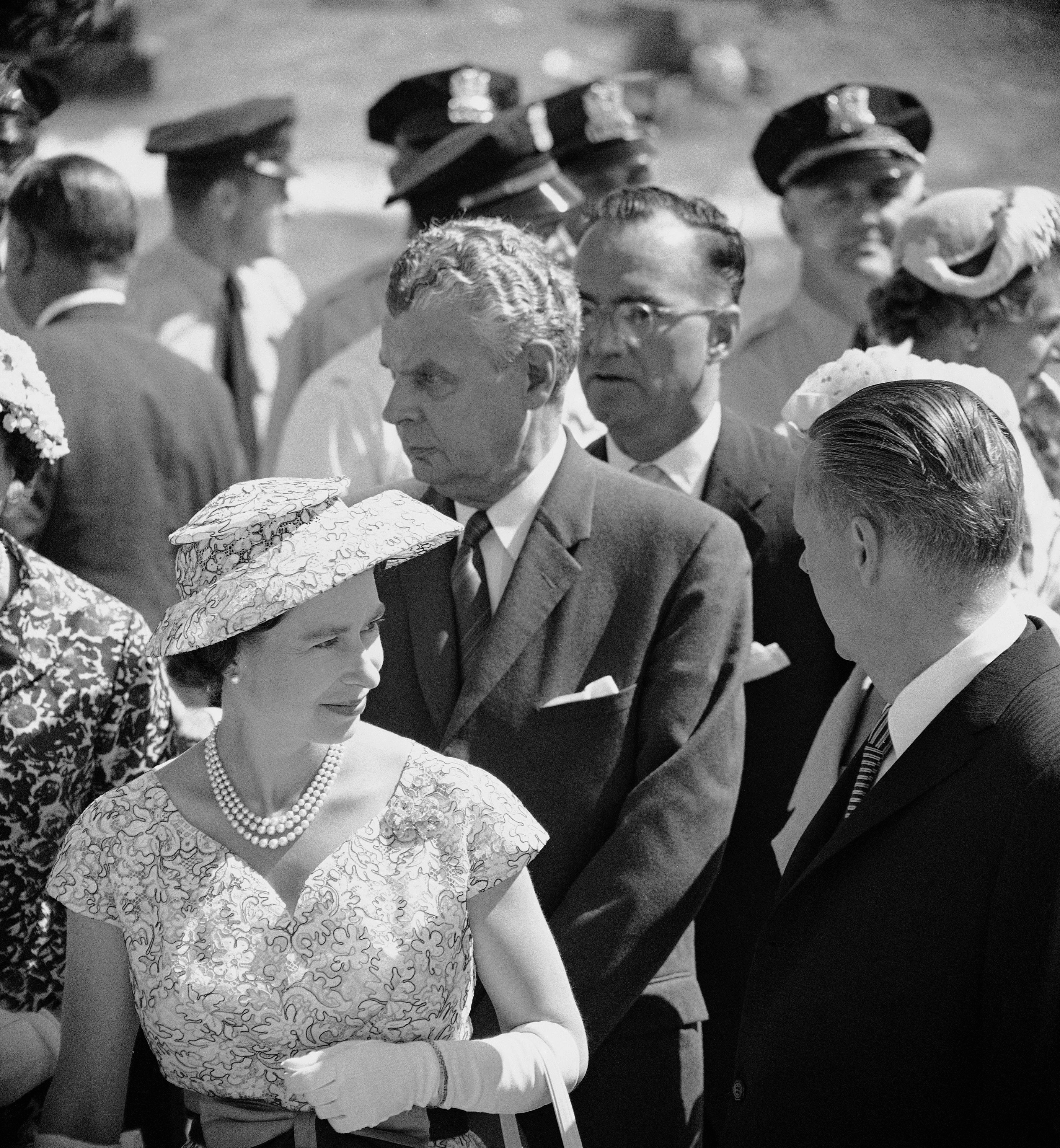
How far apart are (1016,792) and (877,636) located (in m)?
0.33

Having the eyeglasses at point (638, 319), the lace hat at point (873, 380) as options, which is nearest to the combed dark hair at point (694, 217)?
the eyeglasses at point (638, 319)

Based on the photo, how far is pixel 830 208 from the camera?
17.8 feet

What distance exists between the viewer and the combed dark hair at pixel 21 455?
2.69m

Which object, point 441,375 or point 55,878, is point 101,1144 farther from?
point 441,375

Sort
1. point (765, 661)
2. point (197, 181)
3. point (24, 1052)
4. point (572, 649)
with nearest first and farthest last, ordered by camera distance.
Answer: point (24, 1052)
point (572, 649)
point (765, 661)
point (197, 181)

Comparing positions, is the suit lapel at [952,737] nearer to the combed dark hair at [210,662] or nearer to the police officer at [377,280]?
the combed dark hair at [210,662]

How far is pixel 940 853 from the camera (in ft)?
6.86

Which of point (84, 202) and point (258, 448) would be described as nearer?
point (84, 202)

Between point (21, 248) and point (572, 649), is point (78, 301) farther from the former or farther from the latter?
point (572, 649)

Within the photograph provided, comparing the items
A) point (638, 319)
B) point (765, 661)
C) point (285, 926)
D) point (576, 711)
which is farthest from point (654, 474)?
point (285, 926)

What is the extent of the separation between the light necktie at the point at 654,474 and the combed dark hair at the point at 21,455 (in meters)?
1.30

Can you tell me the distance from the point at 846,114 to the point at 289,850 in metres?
3.95

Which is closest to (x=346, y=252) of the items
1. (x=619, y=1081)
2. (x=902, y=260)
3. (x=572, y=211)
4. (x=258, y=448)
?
(x=258, y=448)

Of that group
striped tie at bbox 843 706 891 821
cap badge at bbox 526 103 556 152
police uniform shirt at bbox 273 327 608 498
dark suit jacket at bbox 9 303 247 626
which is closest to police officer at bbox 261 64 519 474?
cap badge at bbox 526 103 556 152
